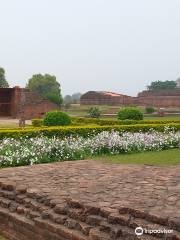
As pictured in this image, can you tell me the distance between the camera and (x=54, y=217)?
165 inches

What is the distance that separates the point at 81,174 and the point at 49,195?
4.42 ft

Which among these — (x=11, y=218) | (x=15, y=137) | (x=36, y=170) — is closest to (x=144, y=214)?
(x=11, y=218)

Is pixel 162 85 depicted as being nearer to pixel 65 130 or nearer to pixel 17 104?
A: pixel 17 104

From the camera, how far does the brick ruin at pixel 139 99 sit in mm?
46219

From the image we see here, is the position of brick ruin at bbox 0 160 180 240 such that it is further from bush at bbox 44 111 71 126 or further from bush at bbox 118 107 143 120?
bush at bbox 118 107 143 120

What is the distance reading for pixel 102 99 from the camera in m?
47.5

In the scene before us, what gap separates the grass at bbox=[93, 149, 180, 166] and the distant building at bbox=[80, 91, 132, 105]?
35711mm

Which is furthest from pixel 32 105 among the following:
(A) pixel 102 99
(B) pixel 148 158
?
(B) pixel 148 158

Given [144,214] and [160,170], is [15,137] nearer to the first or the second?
[160,170]

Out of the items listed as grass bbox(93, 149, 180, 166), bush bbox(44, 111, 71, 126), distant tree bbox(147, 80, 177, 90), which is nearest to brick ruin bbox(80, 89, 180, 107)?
distant tree bbox(147, 80, 177, 90)

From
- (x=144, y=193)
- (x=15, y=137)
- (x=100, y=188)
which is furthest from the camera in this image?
(x=15, y=137)

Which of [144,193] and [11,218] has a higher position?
[144,193]

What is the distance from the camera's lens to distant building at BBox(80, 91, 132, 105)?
46.1 metres

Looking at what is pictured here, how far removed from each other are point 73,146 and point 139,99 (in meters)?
39.2
